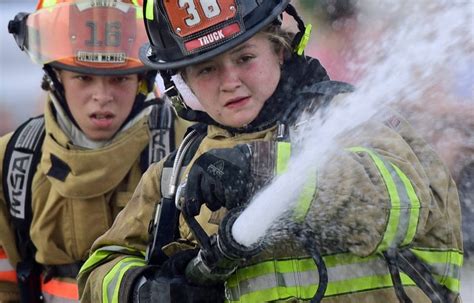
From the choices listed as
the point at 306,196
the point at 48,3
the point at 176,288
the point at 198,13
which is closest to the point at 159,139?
the point at 48,3

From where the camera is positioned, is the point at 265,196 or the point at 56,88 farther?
the point at 56,88

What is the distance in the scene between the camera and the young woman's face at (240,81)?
9.11ft

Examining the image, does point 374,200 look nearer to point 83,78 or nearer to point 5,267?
point 83,78

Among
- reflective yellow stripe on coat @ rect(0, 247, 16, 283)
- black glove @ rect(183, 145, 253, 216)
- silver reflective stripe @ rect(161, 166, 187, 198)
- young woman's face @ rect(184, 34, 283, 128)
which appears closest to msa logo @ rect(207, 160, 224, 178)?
black glove @ rect(183, 145, 253, 216)

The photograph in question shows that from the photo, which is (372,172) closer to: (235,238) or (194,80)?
(235,238)

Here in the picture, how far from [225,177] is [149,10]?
0.91 m

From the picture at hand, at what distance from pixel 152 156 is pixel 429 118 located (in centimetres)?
154

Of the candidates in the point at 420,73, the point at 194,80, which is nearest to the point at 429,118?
the point at 420,73

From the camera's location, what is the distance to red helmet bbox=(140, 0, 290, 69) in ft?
9.00

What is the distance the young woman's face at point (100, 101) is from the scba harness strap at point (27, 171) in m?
0.16

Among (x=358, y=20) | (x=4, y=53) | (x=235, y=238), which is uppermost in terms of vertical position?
(x=4, y=53)

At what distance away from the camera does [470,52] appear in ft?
10.2

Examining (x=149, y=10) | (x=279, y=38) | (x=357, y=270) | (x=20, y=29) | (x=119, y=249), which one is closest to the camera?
(x=357, y=270)

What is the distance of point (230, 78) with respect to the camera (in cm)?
277
